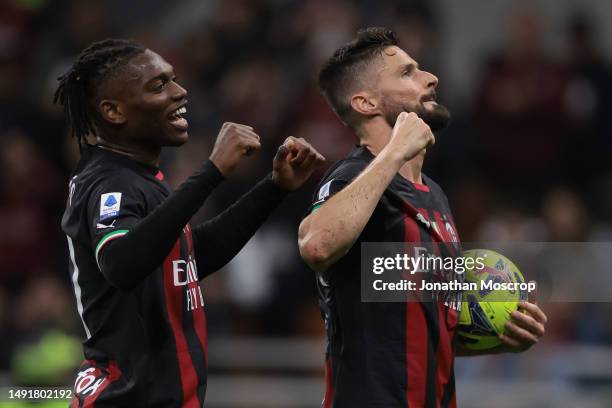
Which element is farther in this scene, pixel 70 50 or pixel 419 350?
pixel 70 50

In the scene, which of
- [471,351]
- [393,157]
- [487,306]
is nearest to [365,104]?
[393,157]

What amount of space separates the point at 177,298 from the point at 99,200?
47 centimetres

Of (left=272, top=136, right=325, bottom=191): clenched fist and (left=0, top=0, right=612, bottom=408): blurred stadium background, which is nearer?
(left=272, top=136, right=325, bottom=191): clenched fist

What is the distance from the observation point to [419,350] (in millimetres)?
4816

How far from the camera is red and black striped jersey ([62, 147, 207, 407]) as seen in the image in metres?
4.62

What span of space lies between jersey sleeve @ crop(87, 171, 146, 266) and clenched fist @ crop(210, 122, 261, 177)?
33cm

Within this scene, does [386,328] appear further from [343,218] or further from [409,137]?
[409,137]

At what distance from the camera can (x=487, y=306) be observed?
16.6 ft

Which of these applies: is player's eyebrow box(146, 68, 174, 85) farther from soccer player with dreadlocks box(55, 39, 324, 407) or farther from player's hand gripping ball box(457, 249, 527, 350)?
player's hand gripping ball box(457, 249, 527, 350)

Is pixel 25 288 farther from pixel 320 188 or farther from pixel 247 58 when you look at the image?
pixel 320 188

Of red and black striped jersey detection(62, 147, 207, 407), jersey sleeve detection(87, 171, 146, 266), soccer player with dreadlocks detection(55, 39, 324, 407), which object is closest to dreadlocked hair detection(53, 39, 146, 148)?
soccer player with dreadlocks detection(55, 39, 324, 407)

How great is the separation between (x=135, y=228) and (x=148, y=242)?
0.08 m

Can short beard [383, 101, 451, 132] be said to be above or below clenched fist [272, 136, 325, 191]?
above

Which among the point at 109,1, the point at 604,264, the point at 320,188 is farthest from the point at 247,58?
the point at 320,188
